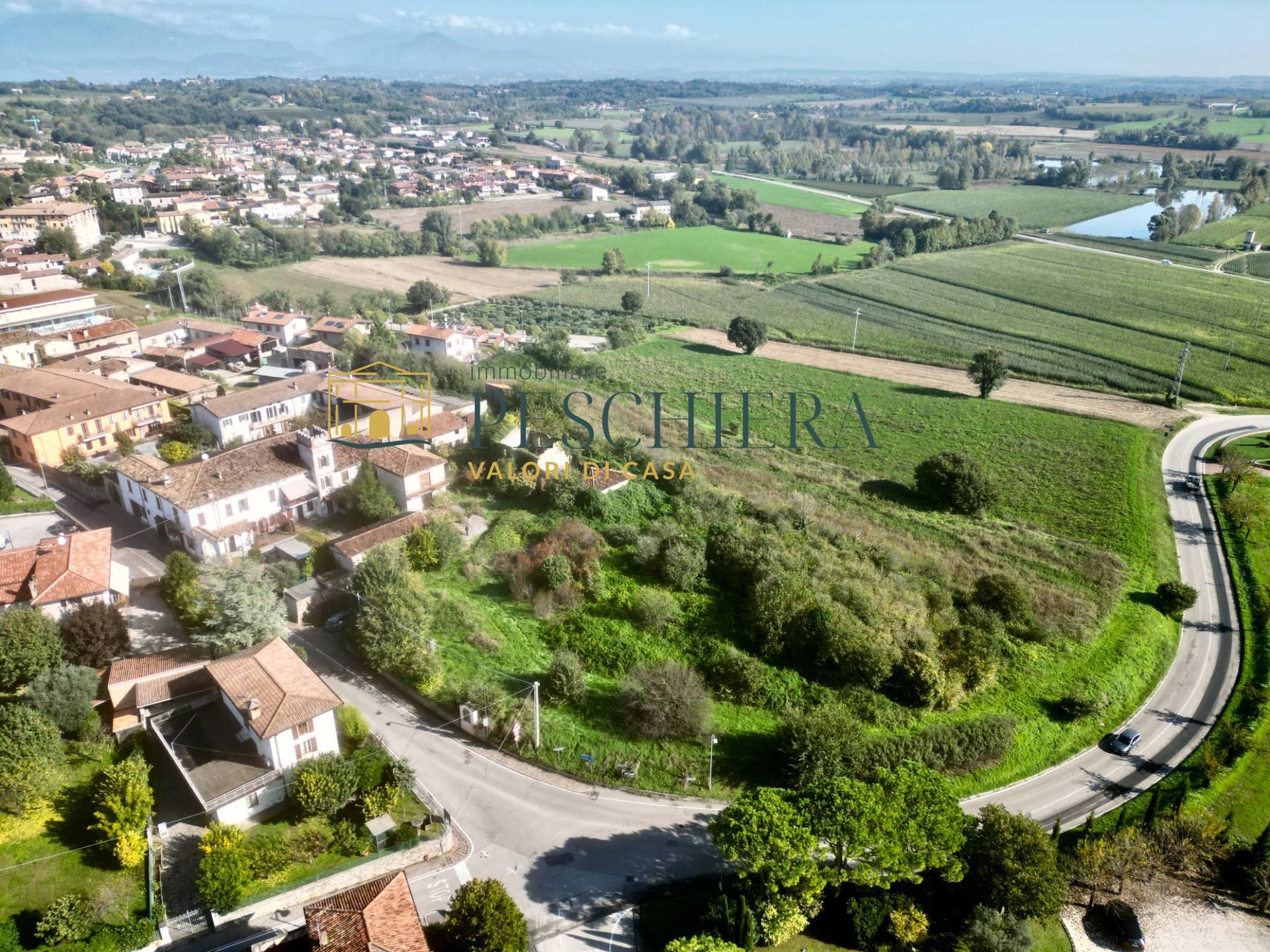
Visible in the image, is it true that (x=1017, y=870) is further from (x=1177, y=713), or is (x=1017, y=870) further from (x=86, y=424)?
(x=86, y=424)

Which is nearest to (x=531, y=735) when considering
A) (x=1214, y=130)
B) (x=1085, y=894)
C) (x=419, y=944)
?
(x=419, y=944)

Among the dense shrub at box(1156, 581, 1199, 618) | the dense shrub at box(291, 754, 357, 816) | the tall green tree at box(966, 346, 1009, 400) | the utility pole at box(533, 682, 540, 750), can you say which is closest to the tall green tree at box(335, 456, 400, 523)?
the utility pole at box(533, 682, 540, 750)

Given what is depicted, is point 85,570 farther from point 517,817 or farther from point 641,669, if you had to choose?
point 641,669

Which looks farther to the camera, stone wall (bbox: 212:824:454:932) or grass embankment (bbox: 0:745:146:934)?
stone wall (bbox: 212:824:454:932)

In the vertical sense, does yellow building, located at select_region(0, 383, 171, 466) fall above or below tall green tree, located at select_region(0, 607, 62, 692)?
above

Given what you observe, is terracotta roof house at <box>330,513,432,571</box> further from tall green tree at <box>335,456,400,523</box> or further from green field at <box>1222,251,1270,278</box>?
green field at <box>1222,251,1270,278</box>

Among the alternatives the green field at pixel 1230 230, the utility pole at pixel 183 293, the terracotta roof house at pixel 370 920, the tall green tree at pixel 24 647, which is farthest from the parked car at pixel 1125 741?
the green field at pixel 1230 230
